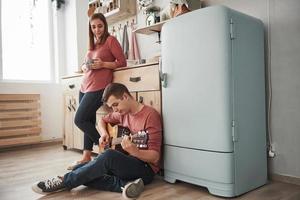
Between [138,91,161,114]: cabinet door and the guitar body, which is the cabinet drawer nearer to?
[138,91,161,114]: cabinet door

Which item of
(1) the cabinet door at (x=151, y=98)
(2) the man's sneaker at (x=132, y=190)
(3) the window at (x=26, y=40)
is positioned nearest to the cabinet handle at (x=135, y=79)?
(1) the cabinet door at (x=151, y=98)

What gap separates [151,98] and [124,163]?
1.90 ft

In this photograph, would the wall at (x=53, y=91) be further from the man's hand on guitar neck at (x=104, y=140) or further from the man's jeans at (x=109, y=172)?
the man's jeans at (x=109, y=172)

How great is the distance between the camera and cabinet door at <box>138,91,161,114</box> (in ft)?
6.50

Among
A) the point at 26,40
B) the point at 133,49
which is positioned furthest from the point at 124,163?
the point at 26,40

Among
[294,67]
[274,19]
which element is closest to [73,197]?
[294,67]

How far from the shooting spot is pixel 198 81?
1632mm

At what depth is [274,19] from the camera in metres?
1.85

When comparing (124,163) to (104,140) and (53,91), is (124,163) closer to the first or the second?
(104,140)

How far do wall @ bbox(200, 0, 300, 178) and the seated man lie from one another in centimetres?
78

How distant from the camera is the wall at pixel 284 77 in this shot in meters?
1.75

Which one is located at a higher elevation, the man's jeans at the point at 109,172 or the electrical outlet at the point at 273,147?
the electrical outlet at the point at 273,147

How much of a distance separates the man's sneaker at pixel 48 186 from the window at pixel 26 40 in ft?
7.75

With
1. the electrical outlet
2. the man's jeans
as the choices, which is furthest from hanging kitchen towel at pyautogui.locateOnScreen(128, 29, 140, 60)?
the electrical outlet
